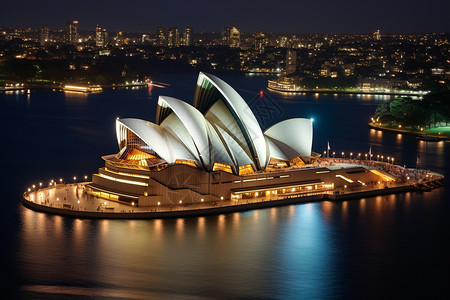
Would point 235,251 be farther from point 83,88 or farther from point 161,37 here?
point 161,37

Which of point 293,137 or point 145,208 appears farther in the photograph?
point 293,137

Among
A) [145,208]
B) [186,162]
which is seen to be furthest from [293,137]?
[145,208]

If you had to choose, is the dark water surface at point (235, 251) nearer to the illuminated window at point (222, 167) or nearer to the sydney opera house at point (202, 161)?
the sydney opera house at point (202, 161)

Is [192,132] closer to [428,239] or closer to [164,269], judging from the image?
[164,269]

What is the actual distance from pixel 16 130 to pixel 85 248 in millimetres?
26600

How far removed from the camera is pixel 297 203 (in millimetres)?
26625

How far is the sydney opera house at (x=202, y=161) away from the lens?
979 inches

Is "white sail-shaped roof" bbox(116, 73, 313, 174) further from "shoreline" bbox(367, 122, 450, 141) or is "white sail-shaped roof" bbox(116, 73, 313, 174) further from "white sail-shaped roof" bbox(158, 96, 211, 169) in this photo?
"shoreline" bbox(367, 122, 450, 141)

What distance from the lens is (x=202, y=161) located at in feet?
84.1

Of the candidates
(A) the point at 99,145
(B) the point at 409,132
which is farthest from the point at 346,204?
(B) the point at 409,132

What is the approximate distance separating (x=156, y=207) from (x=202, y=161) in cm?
253

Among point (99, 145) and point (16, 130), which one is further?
point (16, 130)

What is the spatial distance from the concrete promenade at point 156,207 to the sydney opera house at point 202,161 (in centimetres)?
35

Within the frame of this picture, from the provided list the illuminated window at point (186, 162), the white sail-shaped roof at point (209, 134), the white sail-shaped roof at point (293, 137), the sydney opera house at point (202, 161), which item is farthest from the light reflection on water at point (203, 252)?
the white sail-shaped roof at point (293, 137)
